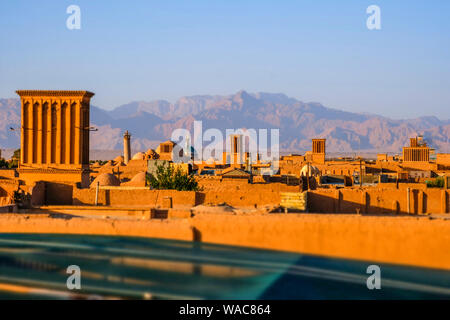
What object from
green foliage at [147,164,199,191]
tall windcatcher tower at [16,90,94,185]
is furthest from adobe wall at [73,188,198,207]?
green foliage at [147,164,199,191]

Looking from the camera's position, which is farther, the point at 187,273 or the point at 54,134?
the point at 54,134

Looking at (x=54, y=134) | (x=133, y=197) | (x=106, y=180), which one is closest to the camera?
(x=133, y=197)

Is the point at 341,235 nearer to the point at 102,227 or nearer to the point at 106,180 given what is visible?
the point at 102,227

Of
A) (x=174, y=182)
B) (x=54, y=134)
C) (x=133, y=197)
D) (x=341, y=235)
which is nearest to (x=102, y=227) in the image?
(x=341, y=235)

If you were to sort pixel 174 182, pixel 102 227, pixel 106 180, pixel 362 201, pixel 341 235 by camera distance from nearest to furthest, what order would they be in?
pixel 341 235 < pixel 102 227 < pixel 362 201 < pixel 174 182 < pixel 106 180

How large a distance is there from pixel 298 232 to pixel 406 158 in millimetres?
57419

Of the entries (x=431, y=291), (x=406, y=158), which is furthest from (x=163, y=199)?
(x=406, y=158)

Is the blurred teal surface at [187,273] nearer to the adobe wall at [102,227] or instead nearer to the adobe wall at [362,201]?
the adobe wall at [102,227]

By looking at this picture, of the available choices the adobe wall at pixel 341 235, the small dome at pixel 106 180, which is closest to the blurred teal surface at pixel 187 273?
the adobe wall at pixel 341 235

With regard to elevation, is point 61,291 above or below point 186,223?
below

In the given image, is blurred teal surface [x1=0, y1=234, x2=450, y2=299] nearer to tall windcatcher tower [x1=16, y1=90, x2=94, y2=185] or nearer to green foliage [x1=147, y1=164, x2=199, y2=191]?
tall windcatcher tower [x1=16, y1=90, x2=94, y2=185]

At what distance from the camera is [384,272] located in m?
11.0
